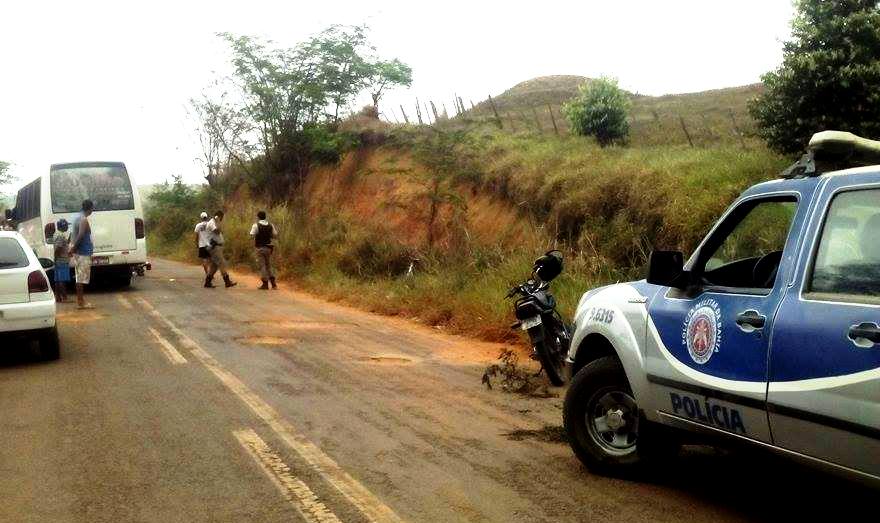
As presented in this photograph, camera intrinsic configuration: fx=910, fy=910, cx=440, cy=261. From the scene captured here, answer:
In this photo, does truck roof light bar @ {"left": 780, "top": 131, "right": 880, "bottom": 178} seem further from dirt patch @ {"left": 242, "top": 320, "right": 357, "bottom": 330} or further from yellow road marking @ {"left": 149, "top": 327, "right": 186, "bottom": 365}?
dirt patch @ {"left": 242, "top": 320, "right": 357, "bottom": 330}

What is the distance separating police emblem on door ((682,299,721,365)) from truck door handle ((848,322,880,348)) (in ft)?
2.97

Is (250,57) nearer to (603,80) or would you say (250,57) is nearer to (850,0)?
(603,80)

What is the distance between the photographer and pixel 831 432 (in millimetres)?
3986

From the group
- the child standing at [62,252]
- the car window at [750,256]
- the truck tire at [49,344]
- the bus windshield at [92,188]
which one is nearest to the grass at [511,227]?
the bus windshield at [92,188]

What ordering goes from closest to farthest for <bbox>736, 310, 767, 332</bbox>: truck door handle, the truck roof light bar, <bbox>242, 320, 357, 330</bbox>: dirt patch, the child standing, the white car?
<bbox>736, 310, 767, 332</bbox>: truck door handle < the truck roof light bar < the white car < <bbox>242, 320, 357, 330</bbox>: dirt patch < the child standing

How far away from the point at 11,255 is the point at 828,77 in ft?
38.7

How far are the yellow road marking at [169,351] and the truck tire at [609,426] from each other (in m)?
5.79

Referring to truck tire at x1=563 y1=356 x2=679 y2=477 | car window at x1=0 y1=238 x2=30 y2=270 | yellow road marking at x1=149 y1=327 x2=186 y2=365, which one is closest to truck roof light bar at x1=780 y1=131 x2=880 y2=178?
truck tire at x1=563 y1=356 x2=679 y2=477

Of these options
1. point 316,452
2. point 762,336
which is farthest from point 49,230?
point 762,336

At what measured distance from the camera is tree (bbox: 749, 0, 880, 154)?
45.3 ft

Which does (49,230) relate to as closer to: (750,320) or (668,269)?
(668,269)

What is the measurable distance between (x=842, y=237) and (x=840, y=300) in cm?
36

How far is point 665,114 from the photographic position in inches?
1341

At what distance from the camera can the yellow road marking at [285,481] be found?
5016 mm
